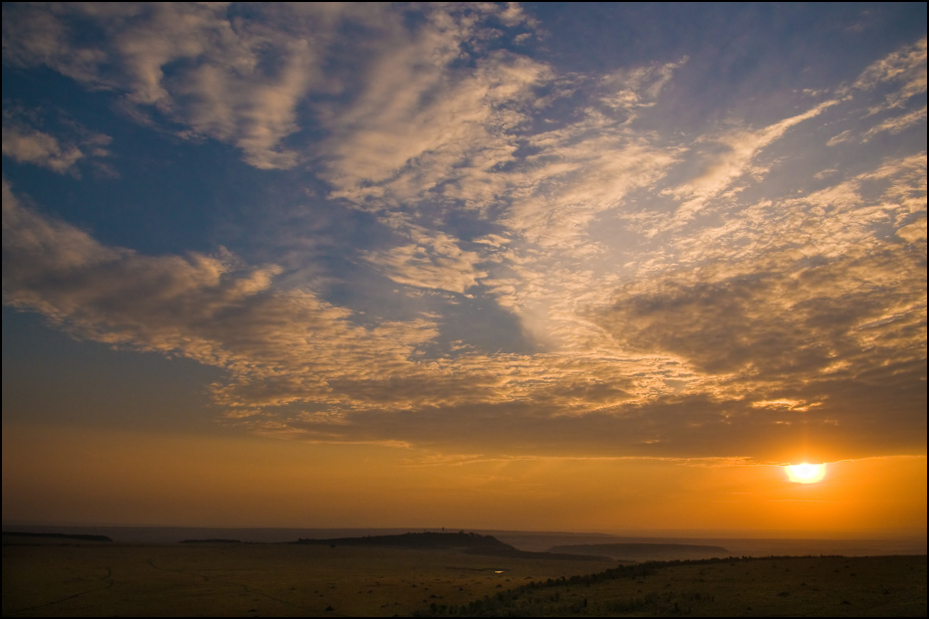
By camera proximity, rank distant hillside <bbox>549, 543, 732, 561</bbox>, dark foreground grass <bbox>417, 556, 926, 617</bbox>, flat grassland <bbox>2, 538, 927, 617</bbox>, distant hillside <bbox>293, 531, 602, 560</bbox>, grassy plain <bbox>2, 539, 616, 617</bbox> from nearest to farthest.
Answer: dark foreground grass <bbox>417, 556, 926, 617</bbox> < flat grassland <bbox>2, 538, 927, 617</bbox> < grassy plain <bbox>2, 539, 616, 617</bbox> < distant hillside <bbox>293, 531, 602, 560</bbox> < distant hillside <bbox>549, 543, 732, 561</bbox>

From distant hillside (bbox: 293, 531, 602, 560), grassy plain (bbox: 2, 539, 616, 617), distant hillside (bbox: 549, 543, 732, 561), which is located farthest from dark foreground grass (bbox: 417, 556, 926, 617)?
distant hillside (bbox: 549, 543, 732, 561)

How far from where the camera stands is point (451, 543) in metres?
102

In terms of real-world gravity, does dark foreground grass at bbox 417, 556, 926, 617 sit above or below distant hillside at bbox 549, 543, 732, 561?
above

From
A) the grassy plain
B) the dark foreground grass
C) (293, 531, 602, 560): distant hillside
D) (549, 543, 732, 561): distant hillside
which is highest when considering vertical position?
the dark foreground grass

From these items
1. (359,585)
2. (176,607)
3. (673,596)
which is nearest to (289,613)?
(176,607)

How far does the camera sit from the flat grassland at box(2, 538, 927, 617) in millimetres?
26125

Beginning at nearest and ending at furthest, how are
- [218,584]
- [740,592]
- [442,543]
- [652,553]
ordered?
[740,592], [218,584], [442,543], [652,553]

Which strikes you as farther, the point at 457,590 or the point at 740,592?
the point at 457,590

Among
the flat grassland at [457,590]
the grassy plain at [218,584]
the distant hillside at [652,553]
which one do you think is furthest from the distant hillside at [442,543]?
the flat grassland at [457,590]

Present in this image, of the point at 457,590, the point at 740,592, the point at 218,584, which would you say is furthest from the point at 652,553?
the point at 218,584

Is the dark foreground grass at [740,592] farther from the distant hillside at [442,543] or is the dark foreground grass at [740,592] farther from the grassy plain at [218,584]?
the distant hillside at [442,543]

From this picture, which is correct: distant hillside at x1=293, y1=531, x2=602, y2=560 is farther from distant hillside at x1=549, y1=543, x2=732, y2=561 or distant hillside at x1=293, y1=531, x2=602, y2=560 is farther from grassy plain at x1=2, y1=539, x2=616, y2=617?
grassy plain at x1=2, y1=539, x2=616, y2=617

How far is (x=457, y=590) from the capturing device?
39.1 m

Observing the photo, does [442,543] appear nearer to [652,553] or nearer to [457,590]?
[652,553]
